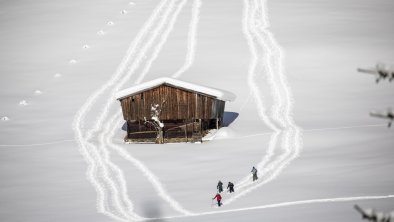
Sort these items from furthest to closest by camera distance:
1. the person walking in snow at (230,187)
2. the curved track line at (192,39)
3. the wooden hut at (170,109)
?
the curved track line at (192,39) < the wooden hut at (170,109) < the person walking in snow at (230,187)

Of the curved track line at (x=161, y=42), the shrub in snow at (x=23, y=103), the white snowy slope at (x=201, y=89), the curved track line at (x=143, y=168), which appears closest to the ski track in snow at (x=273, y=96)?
the white snowy slope at (x=201, y=89)

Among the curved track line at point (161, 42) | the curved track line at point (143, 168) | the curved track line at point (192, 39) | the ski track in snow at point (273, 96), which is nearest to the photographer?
the curved track line at point (143, 168)

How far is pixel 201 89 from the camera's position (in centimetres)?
4378

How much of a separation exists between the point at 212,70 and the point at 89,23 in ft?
89.7

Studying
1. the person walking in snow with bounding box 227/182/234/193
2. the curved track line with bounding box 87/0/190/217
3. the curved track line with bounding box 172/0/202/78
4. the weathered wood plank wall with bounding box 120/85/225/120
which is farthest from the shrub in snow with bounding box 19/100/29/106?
the person walking in snow with bounding box 227/182/234/193

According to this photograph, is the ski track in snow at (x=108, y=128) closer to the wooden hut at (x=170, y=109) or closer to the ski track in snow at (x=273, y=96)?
the wooden hut at (x=170, y=109)

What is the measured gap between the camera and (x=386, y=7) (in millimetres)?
86000

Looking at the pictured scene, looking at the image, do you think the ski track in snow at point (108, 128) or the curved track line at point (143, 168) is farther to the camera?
the ski track in snow at point (108, 128)

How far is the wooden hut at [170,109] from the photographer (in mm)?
43969

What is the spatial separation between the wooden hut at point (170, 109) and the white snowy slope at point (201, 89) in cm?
55

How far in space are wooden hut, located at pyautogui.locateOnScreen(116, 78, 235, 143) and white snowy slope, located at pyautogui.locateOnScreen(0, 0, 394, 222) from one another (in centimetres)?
55

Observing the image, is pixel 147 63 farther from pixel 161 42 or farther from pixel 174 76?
pixel 161 42

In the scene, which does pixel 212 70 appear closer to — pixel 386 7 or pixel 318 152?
Answer: pixel 318 152

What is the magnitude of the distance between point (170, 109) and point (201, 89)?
8.20 ft
